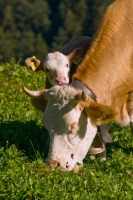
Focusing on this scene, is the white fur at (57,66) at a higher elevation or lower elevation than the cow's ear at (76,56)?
lower

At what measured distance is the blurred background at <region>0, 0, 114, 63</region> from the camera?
74.1 m

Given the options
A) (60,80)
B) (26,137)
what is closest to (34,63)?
(60,80)

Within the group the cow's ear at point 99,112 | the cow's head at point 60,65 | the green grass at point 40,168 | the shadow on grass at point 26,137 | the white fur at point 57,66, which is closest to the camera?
the green grass at point 40,168

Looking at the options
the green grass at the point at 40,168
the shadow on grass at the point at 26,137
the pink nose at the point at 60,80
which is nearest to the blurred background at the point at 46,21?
the green grass at the point at 40,168

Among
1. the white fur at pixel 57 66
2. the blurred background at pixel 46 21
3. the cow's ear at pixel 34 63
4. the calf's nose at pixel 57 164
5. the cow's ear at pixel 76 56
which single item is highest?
the cow's ear at pixel 76 56

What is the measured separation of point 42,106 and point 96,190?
79.5 inches

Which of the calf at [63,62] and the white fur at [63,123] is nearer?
the white fur at [63,123]

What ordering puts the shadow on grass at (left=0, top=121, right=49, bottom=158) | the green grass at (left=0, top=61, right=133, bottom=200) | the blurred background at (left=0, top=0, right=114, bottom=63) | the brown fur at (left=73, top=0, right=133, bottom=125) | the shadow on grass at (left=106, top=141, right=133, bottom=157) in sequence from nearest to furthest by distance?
the green grass at (left=0, top=61, right=133, bottom=200)
the brown fur at (left=73, top=0, right=133, bottom=125)
the shadow on grass at (left=0, top=121, right=49, bottom=158)
the shadow on grass at (left=106, top=141, right=133, bottom=157)
the blurred background at (left=0, top=0, right=114, bottom=63)

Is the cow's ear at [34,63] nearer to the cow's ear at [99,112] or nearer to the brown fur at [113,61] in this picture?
the brown fur at [113,61]

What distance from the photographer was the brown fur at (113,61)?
31.5ft

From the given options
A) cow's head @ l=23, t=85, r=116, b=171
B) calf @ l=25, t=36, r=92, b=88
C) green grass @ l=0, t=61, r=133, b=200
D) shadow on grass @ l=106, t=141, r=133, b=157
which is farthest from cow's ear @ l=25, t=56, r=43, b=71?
cow's head @ l=23, t=85, r=116, b=171

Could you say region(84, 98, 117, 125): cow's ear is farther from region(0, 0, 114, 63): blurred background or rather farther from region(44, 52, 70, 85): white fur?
region(0, 0, 114, 63): blurred background

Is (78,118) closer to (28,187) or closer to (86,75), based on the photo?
(86,75)

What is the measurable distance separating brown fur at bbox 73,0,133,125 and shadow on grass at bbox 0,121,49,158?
47.1 inches
